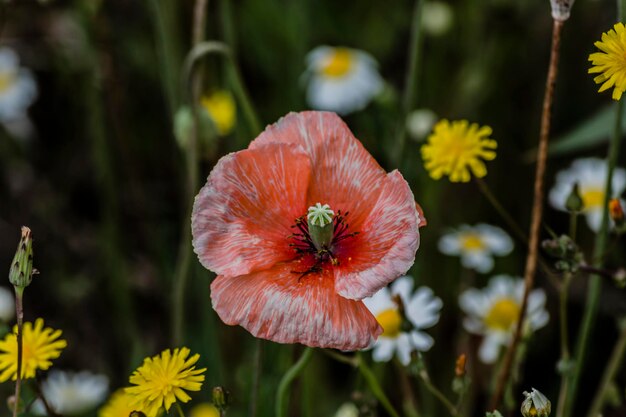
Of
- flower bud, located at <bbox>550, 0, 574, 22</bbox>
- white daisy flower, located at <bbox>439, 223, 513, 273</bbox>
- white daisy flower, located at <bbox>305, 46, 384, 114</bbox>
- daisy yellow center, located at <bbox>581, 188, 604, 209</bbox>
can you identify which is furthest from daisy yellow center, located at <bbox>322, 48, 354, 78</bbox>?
flower bud, located at <bbox>550, 0, 574, 22</bbox>

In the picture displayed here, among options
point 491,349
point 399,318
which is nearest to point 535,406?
point 399,318

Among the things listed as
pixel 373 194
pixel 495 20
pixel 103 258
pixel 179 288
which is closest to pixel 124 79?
pixel 103 258

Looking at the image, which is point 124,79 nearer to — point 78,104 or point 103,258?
point 78,104

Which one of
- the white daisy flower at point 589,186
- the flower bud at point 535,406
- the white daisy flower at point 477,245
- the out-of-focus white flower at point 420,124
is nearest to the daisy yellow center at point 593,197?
the white daisy flower at point 589,186

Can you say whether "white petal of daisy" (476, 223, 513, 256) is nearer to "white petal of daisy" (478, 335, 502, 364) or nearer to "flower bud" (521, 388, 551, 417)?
"white petal of daisy" (478, 335, 502, 364)

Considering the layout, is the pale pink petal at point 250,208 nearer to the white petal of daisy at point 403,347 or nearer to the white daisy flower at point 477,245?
the white petal of daisy at point 403,347

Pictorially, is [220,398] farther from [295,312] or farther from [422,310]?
[422,310]
